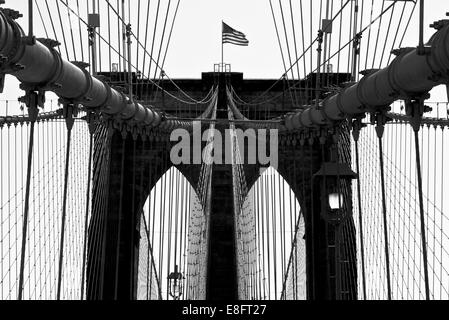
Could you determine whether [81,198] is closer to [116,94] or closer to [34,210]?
[34,210]

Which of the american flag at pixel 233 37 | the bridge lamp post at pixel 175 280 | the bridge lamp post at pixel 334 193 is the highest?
the american flag at pixel 233 37

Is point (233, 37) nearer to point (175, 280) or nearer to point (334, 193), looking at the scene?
point (175, 280)

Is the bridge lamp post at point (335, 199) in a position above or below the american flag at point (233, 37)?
below

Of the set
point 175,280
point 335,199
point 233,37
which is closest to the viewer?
point 335,199

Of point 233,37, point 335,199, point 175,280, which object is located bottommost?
point 175,280

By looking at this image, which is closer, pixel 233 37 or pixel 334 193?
pixel 334 193

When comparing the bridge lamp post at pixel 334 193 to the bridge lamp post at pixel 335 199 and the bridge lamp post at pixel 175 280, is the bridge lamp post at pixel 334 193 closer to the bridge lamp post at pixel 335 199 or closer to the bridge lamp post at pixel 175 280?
the bridge lamp post at pixel 335 199

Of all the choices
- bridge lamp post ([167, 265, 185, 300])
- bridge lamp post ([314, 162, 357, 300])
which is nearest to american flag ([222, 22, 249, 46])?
bridge lamp post ([167, 265, 185, 300])

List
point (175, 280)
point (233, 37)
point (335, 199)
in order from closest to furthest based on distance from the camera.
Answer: point (335, 199), point (175, 280), point (233, 37)

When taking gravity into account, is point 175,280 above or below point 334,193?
below

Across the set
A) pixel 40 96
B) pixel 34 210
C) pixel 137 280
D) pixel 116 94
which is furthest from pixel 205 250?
pixel 40 96

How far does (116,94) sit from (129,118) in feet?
5.18

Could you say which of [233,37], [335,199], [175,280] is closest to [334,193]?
[335,199]

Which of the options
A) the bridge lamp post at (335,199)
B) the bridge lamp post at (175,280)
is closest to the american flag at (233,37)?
the bridge lamp post at (175,280)
